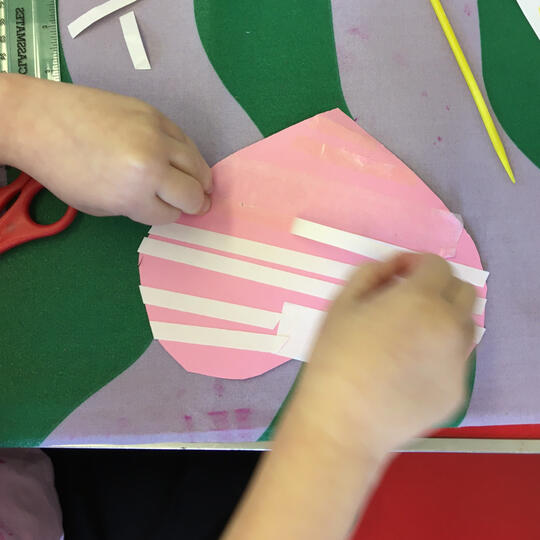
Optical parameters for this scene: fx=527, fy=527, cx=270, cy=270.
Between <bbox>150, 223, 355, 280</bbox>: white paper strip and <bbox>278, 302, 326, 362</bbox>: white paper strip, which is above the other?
<bbox>150, 223, 355, 280</bbox>: white paper strip

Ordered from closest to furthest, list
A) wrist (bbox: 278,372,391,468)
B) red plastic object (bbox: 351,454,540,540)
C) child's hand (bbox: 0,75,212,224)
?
1. wrist (bbox: 278,372,391,468)
2. child's hand (bbox: 0,75,212,224)
3. red plastic object (bbox: 351,454,540,540)

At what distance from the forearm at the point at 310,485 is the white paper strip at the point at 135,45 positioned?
14.5 inches

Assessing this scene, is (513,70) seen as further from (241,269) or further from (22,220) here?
(22,220)

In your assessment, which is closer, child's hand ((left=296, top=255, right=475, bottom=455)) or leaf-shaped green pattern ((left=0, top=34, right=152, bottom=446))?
child's hand ((left=296, top=255, right=475, bottom=455))

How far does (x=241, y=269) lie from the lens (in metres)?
0.49

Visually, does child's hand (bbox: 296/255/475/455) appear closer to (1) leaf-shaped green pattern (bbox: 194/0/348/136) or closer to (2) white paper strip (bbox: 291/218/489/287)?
(2) white paper strip (bbox: 291/218/489/287)

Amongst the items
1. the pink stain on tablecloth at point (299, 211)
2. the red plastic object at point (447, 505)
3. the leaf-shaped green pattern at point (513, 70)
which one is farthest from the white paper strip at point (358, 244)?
the red plastic object at point (447, 505)

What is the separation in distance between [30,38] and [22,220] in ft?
0.61

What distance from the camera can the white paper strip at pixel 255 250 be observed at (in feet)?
1.59

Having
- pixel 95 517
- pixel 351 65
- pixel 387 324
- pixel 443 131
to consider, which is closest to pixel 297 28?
pixel 351 65

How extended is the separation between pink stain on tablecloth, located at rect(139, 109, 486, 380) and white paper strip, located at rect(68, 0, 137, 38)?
Answer: 0.19m

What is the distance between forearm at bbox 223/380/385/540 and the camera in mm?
317

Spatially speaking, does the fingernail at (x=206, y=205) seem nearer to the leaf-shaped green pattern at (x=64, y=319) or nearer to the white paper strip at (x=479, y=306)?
the leaf-shaped green pattern at (x=64, y=319)

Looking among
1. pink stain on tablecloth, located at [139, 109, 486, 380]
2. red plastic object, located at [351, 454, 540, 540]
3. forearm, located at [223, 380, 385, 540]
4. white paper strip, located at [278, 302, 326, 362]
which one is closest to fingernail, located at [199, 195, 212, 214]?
pink stain on tablecloth, located at [139, 109, 486, 380]
